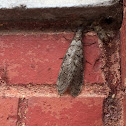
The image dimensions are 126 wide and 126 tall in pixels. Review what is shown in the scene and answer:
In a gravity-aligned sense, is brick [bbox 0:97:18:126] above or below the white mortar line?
below

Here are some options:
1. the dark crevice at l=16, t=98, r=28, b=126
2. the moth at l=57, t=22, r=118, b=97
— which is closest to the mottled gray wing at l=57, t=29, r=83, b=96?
the moth at l=57, t=22, r=118, b=97

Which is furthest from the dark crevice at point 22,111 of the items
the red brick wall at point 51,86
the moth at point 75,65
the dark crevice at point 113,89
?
the dark crevice at point 113,89

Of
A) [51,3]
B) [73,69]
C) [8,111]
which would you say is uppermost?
[51,3]

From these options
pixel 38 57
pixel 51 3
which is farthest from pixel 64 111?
pixel 51 3

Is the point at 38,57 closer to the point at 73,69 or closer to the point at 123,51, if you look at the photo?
the point at 73,69

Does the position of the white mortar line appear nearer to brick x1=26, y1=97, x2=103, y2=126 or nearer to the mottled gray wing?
the mottled gray wing

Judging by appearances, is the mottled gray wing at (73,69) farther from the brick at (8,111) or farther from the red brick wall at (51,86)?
the brick at (8,111)

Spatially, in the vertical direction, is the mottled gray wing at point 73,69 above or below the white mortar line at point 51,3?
below
